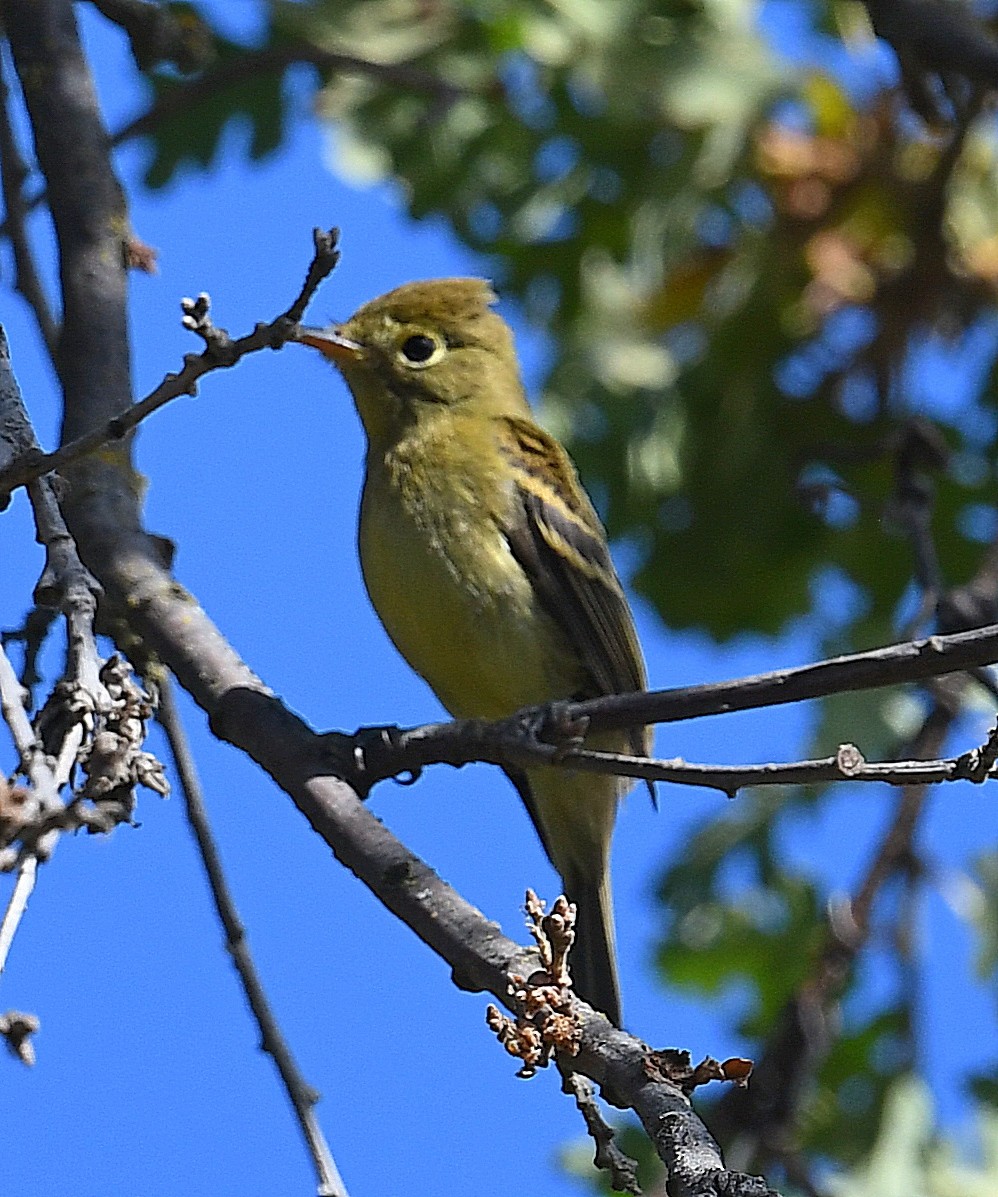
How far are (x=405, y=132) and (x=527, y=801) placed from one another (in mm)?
2406

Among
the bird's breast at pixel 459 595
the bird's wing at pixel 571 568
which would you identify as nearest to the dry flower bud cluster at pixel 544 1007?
the bird's breast at pixel 459 595

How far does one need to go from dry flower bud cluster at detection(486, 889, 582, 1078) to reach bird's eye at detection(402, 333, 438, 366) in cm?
293

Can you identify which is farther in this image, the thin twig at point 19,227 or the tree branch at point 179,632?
the thin twig at point 19,227

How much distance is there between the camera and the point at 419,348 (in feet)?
17.5

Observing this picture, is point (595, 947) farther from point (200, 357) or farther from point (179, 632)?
point (200, 357)

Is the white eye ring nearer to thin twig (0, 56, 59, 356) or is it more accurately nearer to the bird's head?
the bird's head

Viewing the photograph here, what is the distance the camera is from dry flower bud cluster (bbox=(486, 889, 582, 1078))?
253 centimetres

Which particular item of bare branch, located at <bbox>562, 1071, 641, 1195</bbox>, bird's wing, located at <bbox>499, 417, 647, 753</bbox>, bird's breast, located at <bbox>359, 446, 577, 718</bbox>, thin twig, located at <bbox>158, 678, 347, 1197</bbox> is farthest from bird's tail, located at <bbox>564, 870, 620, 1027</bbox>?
bare branch, located at <bbox>562, 1071, 641, 1195</bbox>

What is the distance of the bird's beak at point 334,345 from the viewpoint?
5.11 m

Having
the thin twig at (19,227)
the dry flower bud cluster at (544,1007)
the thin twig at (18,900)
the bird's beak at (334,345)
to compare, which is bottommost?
the thin twig at (18,900)

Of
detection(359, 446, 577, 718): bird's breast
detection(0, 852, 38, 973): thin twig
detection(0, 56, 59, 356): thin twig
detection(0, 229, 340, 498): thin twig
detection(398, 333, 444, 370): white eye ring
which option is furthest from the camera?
detection(398, 333, 444, 370): white eye ring

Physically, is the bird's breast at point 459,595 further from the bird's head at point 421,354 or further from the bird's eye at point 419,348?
the bird's eye at point 419,348

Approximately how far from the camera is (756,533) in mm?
6332

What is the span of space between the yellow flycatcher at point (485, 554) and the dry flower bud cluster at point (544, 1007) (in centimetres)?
200
